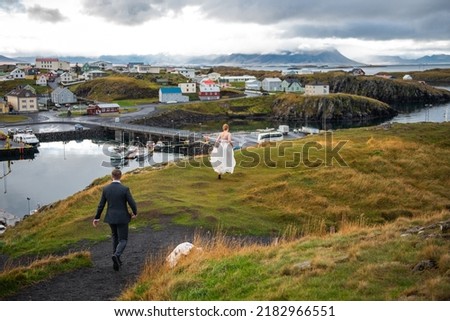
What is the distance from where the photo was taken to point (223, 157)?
529 inches

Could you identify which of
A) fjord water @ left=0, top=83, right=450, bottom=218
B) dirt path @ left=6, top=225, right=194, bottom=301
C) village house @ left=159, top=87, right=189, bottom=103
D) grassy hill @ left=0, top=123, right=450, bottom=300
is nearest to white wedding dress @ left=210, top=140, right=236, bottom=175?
grassy hill @ left=0, top=123, right=450, bottom=300

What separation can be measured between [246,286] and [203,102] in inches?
3467

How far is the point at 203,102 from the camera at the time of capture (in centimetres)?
9244

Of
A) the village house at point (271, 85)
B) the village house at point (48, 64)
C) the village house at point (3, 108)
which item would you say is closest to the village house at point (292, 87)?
the village house at point (271, 85)

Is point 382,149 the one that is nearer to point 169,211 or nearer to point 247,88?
point 169,211

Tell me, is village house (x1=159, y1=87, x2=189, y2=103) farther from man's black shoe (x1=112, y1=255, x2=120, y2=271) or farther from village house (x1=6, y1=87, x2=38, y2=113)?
man's black shoe (x1=112, y1=255, x2=120, y2=271)

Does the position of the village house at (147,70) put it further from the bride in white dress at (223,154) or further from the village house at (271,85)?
the bride in white dress at (223,154)

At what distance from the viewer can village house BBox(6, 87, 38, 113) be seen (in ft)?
257

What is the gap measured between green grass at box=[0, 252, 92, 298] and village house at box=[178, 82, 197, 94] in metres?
97.0

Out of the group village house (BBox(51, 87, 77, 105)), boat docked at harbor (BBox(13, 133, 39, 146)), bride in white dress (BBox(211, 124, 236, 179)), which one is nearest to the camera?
bride in white dress (BBox(211, 124, 236, 179))

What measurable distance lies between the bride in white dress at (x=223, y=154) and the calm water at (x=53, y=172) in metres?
17.4

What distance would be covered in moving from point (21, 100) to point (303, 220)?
78.1 metres

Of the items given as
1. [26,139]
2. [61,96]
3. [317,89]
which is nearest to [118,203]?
[26,139]
